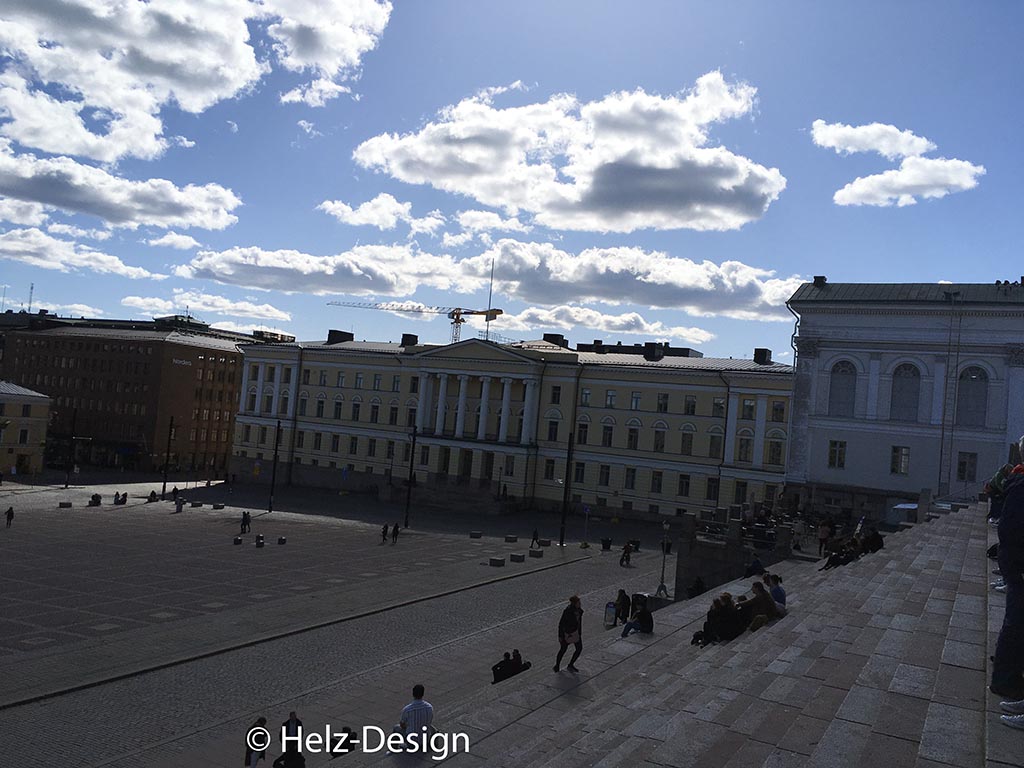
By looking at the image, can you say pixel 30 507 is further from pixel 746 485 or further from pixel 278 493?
pixel 746 485

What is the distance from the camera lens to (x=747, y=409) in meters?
59.7

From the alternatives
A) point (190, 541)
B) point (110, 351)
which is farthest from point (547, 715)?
point (110, 351)

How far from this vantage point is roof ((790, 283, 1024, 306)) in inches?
1860

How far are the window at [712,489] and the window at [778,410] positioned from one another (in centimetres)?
638

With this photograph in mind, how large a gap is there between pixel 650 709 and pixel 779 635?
4.94 m

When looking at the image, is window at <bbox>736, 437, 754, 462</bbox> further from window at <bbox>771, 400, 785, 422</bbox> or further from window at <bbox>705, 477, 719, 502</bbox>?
window at <bbox>705, 477, 719, 502</bbox>

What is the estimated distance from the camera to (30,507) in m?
52.8

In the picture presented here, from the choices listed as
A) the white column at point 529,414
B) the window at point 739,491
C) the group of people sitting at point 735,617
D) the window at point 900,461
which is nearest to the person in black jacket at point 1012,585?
the group of people sitting at point 735,617

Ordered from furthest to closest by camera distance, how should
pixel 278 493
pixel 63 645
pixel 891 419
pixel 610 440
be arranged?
pixel 278 493, pixel 610 440, pixel 891 419, pixel 63 645

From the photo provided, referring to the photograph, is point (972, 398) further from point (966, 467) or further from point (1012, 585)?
point (1012, 585)

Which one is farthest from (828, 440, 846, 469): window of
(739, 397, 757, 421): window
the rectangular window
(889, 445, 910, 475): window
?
the rectangular window

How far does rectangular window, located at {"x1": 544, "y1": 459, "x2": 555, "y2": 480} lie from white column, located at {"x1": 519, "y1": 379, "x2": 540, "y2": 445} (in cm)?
240

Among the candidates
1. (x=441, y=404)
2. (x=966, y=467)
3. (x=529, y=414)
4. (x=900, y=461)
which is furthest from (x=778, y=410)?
(x=441, y=404)

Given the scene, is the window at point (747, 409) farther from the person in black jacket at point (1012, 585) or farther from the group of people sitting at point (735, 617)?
the person in black jacket at point (1012, 585)
